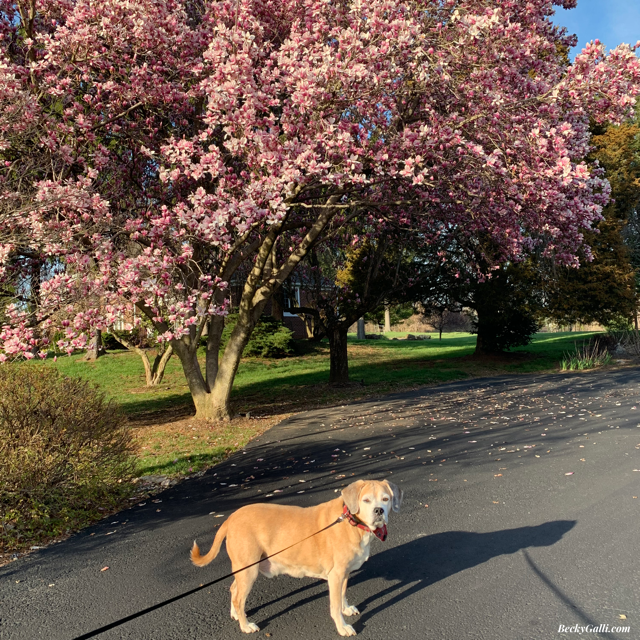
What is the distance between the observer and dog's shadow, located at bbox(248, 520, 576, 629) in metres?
4.51

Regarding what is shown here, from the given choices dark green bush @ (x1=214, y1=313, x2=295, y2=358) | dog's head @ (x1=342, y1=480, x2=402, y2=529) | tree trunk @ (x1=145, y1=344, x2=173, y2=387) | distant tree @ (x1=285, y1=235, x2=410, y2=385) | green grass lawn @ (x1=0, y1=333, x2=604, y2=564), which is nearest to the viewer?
dog's head @ (x1=342, y1=480, x2=402, y2=529)

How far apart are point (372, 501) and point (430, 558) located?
1873 mm

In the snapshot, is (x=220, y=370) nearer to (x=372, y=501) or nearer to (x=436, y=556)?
(x=436, y=556)

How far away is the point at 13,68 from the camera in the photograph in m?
10.0

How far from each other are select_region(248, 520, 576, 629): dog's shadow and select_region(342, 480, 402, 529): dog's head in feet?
3.17

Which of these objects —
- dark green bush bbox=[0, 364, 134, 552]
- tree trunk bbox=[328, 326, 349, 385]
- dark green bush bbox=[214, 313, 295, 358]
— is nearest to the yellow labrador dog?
dark green bush bbox=[0, 364, 134, 552]

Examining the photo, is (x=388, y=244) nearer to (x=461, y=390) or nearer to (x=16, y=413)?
(x=461, y=390)

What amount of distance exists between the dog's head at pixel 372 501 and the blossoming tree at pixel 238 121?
6.55 meters

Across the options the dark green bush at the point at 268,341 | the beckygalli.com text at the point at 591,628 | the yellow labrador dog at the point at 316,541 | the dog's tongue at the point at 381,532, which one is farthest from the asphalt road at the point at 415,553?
the dark green bush at the point at 268,341

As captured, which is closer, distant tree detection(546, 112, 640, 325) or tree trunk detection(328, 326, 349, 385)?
tree trunk detection(328, 326, 349, 385)

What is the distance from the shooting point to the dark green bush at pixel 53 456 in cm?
626

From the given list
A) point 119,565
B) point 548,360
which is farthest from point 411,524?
point 548,360

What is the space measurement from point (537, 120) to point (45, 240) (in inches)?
379

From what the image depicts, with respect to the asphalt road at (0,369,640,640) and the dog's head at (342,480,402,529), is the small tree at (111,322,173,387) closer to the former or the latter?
the asphalt road at (0,369,640,640)
